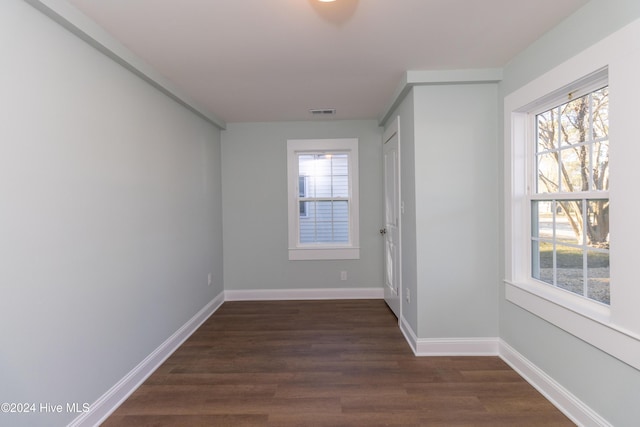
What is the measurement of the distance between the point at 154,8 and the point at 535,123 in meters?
2.65

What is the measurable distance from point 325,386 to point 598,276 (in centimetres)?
183

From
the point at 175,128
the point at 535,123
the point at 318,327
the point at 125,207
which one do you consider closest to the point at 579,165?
the point at 535,123

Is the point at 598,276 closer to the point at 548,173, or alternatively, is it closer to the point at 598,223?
the point at 598,223

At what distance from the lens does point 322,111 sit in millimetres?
3889

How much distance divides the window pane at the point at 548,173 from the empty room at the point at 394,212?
0.01 m

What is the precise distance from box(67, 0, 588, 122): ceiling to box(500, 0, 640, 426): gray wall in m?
0.10

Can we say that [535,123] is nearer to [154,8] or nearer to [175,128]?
[154,8]

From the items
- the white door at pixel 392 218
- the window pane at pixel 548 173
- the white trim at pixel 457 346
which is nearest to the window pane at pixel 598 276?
the window pane at pixel 548 173

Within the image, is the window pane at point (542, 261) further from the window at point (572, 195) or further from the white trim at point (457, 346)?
the white trim at point (457, 346)

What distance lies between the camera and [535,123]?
2.49 meters

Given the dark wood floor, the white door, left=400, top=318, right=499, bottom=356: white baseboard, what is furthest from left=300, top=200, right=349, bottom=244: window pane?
left=400, top=318, right=499, bottom=356: white baseboard

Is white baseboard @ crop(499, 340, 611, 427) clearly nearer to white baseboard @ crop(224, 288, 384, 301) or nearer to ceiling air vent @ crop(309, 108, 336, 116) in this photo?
white baseboard @ crop(224, 288, 384, 301)

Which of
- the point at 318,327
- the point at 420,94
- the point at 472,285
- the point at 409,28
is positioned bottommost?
the point at 318,327

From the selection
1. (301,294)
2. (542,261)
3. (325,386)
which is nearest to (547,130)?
(542,261)
